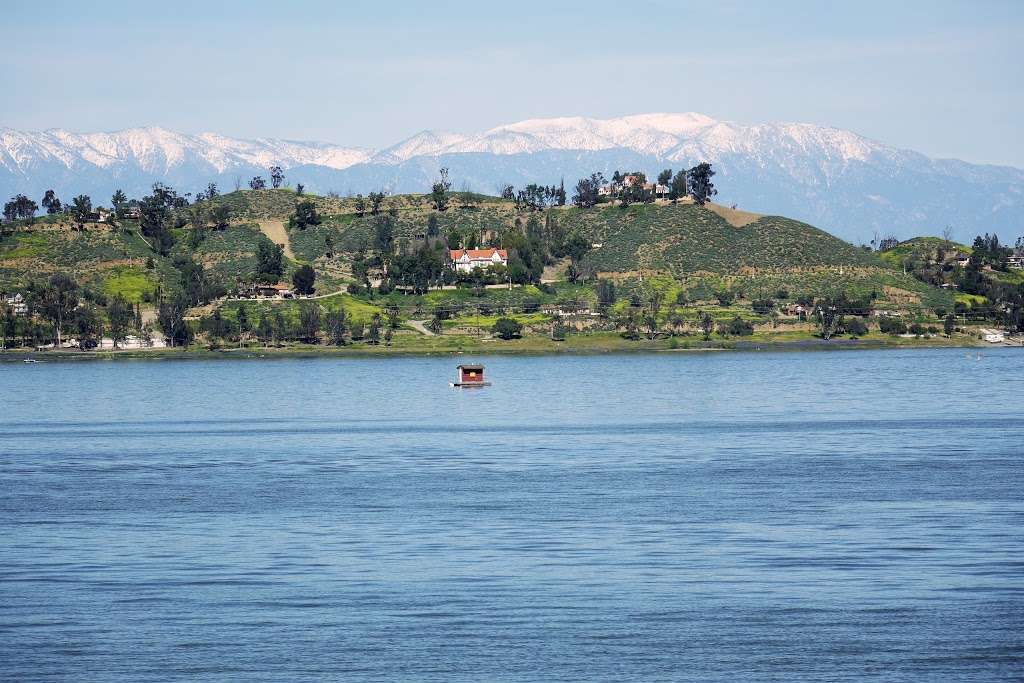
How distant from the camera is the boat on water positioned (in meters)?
147

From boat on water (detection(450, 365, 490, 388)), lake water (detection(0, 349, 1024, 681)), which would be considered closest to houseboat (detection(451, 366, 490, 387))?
boat on water (detection(450, 365, 490, 388))

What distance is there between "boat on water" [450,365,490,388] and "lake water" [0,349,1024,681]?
144ft

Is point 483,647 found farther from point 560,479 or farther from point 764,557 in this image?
point 560,479

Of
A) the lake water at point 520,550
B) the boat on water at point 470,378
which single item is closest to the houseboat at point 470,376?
the boat on water at point 470,378

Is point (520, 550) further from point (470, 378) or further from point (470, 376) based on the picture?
point (470, 376)

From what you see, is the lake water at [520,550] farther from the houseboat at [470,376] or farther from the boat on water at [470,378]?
the houseboat at [470,376]

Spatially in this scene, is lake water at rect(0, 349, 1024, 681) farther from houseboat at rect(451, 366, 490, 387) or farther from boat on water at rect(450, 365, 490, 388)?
houseboat at rect(451, 366, 490, 387)

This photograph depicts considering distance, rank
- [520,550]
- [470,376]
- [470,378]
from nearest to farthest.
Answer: [520,550] < [470,378] < [470,376]

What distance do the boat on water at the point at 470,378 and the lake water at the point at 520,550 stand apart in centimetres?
4383

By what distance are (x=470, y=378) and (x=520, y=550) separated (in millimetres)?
102991

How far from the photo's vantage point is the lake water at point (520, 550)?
34.3 meters

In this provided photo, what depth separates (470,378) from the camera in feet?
492

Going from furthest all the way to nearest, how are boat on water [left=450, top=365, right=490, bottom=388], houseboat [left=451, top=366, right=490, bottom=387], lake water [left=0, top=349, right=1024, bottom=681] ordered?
houseboat [left=451, top=366, right=490, bottom=387]
boat on water [left=450, top=365, right=490, bottom=388]
lake water [left=0, top=349, right=1024, bottom=681]

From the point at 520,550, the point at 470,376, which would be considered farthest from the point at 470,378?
the point at 520,550
